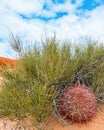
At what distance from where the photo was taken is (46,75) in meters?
7.52

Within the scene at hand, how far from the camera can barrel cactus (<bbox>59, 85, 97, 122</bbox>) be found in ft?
24.7

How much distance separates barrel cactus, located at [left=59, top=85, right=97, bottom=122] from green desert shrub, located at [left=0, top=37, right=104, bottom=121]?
215 millimetres

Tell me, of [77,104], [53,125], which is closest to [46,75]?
[77,104]

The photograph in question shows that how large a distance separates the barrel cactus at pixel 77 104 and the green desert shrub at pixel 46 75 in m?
0.21

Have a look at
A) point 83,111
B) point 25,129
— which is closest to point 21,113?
point 25,129

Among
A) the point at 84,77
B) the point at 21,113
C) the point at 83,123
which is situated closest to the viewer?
the point at 21,113

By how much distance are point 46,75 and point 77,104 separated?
36.5 inches

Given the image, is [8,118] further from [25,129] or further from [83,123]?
[83,123]

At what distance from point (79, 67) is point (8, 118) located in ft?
6.85

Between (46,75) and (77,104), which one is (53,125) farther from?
(46,75)

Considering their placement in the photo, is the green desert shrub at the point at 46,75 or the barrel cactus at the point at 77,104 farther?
the barrel cactus at the point at 77,104

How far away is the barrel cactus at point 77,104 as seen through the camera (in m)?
7.52

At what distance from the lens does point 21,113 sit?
7352 millimetres

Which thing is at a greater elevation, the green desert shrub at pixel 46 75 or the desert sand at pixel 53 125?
the green desert shrub at pixel 46 75
